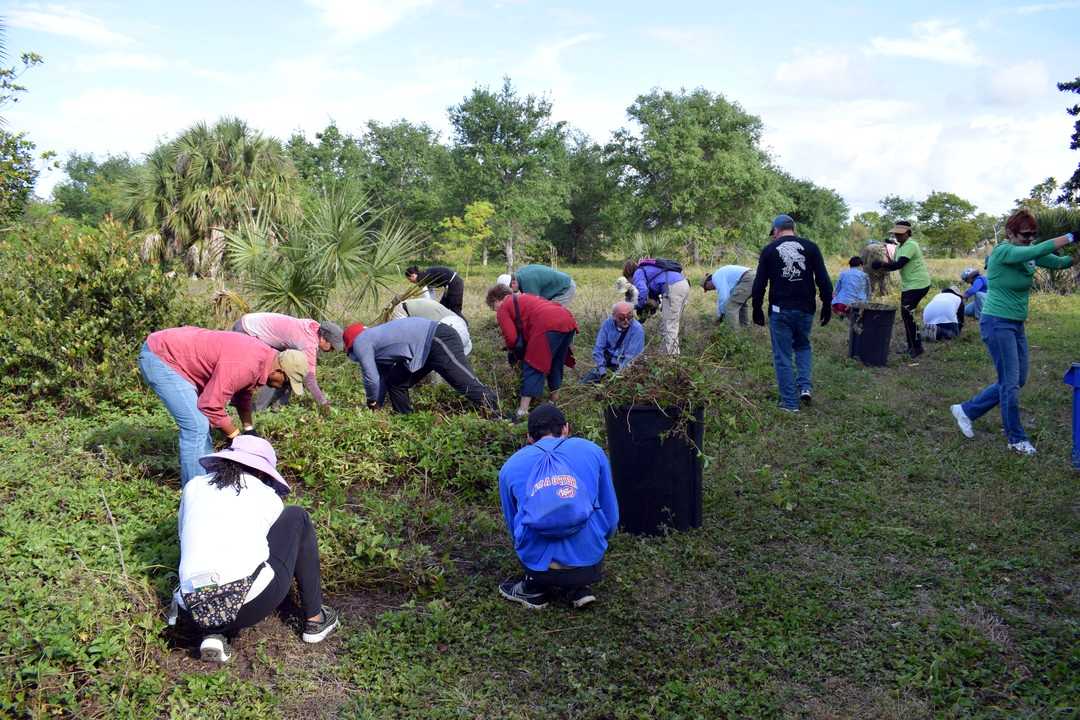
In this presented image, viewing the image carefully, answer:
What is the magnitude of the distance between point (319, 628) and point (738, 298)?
958 centimetres

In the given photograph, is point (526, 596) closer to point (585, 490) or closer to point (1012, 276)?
point (585, 490)

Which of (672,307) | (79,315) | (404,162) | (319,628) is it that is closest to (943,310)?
(672,307)

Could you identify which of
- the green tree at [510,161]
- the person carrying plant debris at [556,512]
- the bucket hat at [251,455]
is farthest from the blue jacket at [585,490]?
the green tree at [510,161]

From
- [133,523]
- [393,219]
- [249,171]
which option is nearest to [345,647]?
[133,523]

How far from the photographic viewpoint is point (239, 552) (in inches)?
141

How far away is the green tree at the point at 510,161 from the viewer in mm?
40531

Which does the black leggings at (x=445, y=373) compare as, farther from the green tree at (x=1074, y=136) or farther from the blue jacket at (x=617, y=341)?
the green tree at (x=1074, y=136)

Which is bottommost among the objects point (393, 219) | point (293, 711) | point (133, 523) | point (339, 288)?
point (293, 711)

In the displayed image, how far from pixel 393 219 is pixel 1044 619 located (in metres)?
8.85

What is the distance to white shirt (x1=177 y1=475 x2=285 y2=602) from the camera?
3.53m

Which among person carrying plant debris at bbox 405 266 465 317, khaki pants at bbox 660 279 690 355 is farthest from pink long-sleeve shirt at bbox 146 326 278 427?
khaki pants at bbox 660 279 690 355

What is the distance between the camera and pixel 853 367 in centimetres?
1026

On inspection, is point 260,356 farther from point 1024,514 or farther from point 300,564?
point 1024,514

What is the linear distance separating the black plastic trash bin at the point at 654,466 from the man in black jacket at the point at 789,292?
302 centimetres
